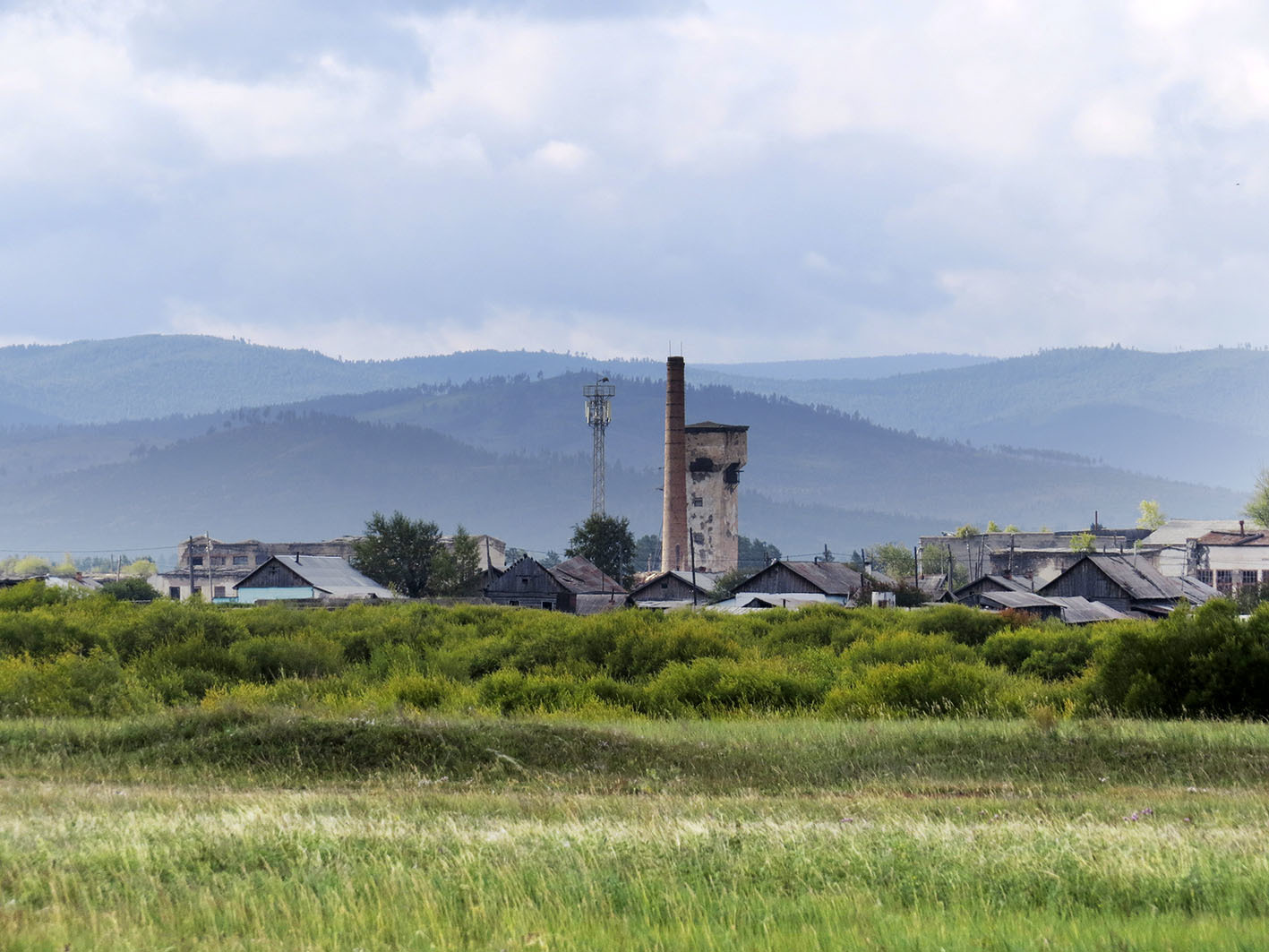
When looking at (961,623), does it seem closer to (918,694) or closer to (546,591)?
(918,694)

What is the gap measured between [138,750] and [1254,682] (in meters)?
19.9

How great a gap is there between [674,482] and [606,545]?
15.9 m

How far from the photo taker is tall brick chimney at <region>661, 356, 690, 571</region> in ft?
405

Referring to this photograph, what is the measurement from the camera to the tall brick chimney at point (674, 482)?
123m

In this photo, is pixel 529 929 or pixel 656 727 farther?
pixel 656 727

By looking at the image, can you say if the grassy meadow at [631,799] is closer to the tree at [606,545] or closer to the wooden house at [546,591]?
the wooden house at [546,591]

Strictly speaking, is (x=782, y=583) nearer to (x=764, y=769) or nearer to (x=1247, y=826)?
(x=764, y=769)

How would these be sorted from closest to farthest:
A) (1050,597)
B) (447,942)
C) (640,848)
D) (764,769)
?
1. (447,942)
2. (640,848)
3. (764,769)
4. (1050,597)

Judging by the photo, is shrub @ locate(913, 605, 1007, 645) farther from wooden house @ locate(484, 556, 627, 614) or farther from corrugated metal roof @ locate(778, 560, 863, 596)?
wooden house @ locate(484, 556, 627, 614)

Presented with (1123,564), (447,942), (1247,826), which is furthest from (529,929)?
(1123,564)

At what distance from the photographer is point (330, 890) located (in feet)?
32.6

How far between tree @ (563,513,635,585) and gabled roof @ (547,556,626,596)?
17.4 metres

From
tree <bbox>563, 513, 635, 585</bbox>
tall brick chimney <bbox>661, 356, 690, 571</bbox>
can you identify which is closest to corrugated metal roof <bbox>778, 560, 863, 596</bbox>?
tall brick chimney <bbox>661, 356, 690, 571</bbox>

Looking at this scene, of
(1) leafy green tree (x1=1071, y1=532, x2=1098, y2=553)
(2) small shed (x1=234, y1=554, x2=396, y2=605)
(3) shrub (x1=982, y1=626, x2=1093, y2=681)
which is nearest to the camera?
(3) shrub (x1=982, y1=626, x2=1093, y2=681)
